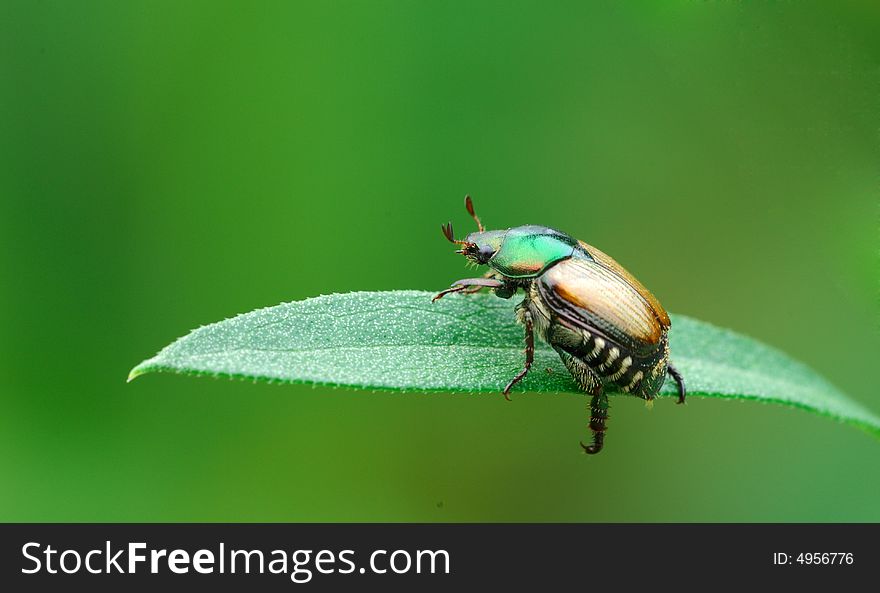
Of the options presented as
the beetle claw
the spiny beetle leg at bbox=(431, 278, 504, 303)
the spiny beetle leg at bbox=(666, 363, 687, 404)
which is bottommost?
the beetle claw

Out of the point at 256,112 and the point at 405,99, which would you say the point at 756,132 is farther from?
the point at 256,112

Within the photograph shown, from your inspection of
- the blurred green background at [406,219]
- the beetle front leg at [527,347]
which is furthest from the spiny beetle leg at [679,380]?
the blurred green background at [406,219]

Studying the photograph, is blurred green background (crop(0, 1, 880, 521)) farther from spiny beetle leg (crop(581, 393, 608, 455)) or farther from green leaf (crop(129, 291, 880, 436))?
spiny beetle leg (crop(581, 393, 608, 455))

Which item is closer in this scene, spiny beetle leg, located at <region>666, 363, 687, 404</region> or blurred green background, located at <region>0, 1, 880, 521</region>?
spiny beetle leg, located at <region>666, 363, 687, 404</region>

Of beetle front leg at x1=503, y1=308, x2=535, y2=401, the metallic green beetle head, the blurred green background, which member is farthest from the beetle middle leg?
the blurred green background

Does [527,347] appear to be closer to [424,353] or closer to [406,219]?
[424,353]

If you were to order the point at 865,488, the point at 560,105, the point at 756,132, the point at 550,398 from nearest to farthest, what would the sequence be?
1. the point at 865,488
2. the point at 550,398
3. the point at 756,132
4. the point at 560,105

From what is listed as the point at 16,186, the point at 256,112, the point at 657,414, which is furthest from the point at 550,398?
the point at 16,186
